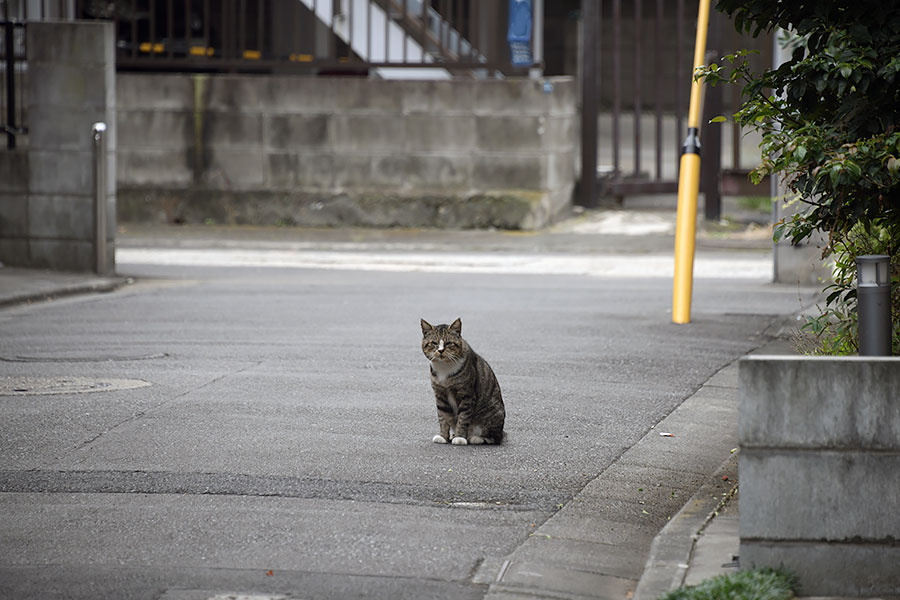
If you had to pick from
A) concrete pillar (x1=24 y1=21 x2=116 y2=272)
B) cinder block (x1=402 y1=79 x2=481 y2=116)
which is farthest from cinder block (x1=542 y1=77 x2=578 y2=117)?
concrete pillar (x1=24 y1=21 x2=116 y2=272)

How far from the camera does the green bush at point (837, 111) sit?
584 cm

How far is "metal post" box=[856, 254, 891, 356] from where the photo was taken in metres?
5.73

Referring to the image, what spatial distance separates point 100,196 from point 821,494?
12788 mm

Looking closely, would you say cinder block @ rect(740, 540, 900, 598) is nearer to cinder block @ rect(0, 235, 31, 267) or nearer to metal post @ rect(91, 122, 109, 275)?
metal post @ rect(91, 122, 109, 275)

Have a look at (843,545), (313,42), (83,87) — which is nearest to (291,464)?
(843,545)

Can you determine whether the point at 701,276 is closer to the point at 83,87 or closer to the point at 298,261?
the point at 298,261

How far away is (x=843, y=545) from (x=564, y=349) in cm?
631

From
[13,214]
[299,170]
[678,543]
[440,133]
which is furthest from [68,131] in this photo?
[678,543]

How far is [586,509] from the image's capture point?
22.0 feet

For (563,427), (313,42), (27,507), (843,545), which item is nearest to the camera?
(843,545)

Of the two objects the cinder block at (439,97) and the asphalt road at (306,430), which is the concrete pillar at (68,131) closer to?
the asphalt road at (306,430)

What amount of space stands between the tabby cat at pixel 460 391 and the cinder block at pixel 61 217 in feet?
32.3

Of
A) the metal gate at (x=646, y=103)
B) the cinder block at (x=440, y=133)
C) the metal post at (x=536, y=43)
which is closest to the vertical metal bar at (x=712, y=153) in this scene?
the metal gate at (x=646, y=103)

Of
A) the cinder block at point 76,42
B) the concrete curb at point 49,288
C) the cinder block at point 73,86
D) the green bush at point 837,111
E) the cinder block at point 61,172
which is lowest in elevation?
the concrete curb at point 49,288
